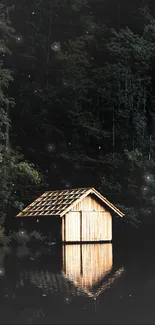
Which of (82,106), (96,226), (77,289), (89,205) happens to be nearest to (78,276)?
(77,289)

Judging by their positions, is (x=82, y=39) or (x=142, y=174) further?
(x=82, y=39)

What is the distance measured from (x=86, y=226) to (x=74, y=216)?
1.07 m

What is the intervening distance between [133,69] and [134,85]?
139 centimetres

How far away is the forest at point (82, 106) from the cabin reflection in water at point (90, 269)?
1868 centimetres

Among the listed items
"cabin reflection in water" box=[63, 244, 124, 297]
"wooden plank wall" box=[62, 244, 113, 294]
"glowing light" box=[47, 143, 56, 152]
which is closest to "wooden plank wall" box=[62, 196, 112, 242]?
"wooden plank wall" box=[62, 244, 113, 294]

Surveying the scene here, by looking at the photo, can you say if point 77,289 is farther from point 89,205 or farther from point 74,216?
point 89,205

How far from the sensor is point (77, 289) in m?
19.2

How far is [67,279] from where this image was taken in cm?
2169

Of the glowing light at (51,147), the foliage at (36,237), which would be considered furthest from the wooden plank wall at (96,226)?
the glowing light at (51,147)

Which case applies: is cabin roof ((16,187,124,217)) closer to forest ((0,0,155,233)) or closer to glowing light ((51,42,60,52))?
forest ((0,0,155,233))

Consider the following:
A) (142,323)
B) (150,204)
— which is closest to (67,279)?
(142,323)

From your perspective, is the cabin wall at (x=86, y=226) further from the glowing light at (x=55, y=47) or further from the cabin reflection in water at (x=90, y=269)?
the glowing light at (x=55, y=47)

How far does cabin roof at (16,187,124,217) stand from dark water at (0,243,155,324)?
932cm

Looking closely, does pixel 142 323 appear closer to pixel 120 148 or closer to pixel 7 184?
pixel 7 184
